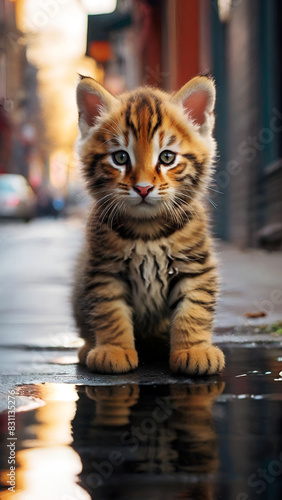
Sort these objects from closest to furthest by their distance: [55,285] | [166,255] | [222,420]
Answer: [222,420] → [166,255] → [55,285]

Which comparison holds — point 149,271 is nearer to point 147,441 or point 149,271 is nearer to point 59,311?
point 147,441

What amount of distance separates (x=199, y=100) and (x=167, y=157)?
0.33 m

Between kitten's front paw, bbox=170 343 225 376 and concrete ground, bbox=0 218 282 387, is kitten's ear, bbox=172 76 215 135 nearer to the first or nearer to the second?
concrete ground, bbox=0 218 282 387

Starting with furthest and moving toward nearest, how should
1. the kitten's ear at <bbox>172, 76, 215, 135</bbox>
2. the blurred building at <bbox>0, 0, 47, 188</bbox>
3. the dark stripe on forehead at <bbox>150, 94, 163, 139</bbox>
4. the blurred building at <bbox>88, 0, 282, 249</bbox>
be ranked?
the blurred building at <bbox>0, 0, 47, 188</bbox>, the blurred building at <bbox>88, 0, 282, 249</bbox>, the kitten's ear at <bbox>172, 76, 215, 135</bbox>, the dark stripe on forehead at <bbox>150, 94, 163, 139</bbox>

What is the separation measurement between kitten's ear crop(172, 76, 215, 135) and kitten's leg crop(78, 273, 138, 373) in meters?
0.72

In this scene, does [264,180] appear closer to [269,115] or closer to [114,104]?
[269,115]

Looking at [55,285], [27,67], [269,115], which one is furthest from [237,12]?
[27,67]

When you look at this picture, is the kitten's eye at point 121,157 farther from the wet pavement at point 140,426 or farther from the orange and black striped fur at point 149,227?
the wet pavement at point 140,426

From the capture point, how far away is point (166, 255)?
276 centimetres

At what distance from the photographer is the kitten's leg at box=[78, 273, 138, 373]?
9.00 ft

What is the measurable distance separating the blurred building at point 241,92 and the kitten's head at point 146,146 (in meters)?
2.84


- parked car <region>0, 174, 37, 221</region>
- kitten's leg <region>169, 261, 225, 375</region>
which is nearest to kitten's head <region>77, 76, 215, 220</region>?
kitten's leg <region>169, 261, 225, 375</region>

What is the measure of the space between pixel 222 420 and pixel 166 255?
2.67ft

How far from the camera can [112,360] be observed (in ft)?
8.89
